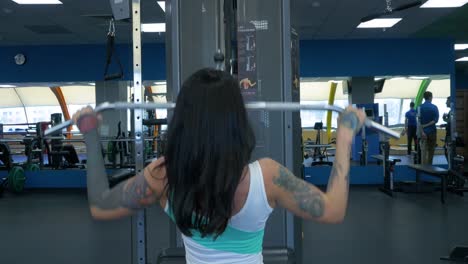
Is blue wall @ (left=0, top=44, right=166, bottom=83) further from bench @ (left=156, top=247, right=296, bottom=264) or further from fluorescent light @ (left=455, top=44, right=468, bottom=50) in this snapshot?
bench @ (left=156, top=247, right=296, bottom=264)

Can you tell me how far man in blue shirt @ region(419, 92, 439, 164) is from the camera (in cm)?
653

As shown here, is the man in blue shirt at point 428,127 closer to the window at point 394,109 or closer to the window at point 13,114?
the window at point 394,109

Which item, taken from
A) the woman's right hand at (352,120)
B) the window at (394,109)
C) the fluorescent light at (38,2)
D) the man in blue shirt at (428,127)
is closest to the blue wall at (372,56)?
the man in blue shirt at (428,127)

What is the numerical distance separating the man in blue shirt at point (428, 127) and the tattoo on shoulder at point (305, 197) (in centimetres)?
623

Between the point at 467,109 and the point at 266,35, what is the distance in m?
9.76

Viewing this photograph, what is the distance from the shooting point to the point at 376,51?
7242mm

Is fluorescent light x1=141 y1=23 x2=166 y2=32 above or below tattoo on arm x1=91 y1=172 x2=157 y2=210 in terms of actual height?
above

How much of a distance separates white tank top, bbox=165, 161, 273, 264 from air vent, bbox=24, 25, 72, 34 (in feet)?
20.0

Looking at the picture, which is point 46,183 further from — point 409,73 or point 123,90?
point 409,73

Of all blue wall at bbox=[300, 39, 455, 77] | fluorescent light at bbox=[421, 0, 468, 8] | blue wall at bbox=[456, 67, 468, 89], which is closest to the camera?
fluorescent light at bbox=[421, 0, 468, 8]

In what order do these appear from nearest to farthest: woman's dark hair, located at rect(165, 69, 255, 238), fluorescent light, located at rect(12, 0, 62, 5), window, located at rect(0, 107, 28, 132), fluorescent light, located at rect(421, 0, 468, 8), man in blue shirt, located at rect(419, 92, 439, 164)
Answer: woman's dark hair, located at rect(165, 69, 255, 238) < fluorescent light, located at rect(12, 0, 62, 5) < fluorescent light, located at rect(421, 0, 468, 8) < man in blue shirt, located at rect(419, 92, 439, 164) < window, located at rect(0, 107, 28, 132)

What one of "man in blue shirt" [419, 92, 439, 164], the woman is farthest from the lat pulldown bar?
"man in blue shirt" [419, 92, 439, 164]

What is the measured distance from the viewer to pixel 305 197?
0.90 meters

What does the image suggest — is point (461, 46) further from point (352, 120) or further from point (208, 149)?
point (208, 149)
